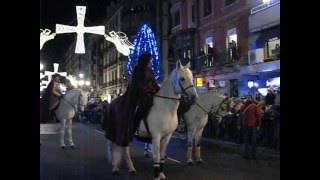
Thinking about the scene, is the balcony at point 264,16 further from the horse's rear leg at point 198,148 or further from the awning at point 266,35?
the horse's rear leg at point 198,148

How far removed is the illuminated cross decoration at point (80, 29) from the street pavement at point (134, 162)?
3.75 ft

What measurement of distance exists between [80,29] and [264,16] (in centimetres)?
214

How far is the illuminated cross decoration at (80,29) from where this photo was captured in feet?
13.4

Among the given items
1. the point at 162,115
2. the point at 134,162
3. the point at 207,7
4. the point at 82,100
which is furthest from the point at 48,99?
the point at 207,7

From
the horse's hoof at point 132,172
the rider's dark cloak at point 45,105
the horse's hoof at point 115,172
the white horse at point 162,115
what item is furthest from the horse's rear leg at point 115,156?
the rider's dark cloak at point 45,105

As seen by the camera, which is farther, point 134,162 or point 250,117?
point 250,117

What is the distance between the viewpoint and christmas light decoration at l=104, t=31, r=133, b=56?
14.2ft

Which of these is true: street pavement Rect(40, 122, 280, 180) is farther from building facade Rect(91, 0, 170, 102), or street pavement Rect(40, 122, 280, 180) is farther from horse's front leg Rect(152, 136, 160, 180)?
building facade Rect(91, 0, 170, 102)

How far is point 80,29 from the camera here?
14.1ft

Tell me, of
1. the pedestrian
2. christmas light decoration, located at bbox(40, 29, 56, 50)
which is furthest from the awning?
christmas light decoration, located at bbox(40, 29, 56, 50)

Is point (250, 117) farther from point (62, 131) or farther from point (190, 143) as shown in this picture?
point (62, 131)
